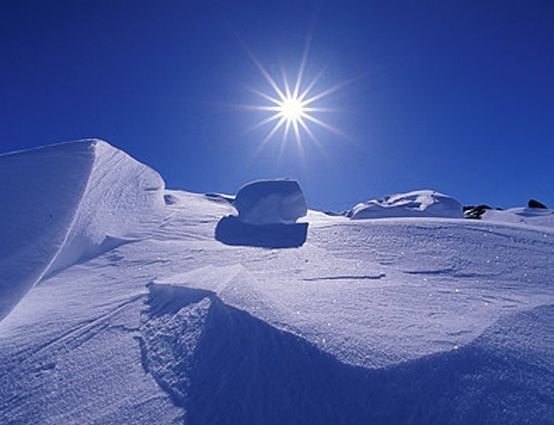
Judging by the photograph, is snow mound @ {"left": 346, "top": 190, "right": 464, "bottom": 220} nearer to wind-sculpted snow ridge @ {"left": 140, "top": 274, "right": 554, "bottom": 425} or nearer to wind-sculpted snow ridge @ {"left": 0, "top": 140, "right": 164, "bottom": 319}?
wind-sculpted snow ridge @ {"left": 0, "top": 140, "right": 164, "bottom": 319}

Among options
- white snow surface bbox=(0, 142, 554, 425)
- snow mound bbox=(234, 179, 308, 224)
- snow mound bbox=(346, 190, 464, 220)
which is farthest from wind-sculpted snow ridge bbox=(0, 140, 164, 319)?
snow mound bbox=(346, 190, 464, 220)

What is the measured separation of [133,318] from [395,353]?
1.30m

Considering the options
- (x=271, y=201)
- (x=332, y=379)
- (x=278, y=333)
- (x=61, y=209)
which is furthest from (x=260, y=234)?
(x=332, y=379)

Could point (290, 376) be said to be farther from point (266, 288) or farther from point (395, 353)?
point (266, 288)

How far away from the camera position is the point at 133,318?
215 centimetres

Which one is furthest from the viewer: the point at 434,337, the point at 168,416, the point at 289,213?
the point at 289,213

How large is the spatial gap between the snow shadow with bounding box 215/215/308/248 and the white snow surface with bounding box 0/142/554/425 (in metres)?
0.40

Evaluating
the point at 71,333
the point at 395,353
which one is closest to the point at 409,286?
the point at 395,353

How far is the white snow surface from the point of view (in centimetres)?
152

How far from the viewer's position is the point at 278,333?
6.07 feet

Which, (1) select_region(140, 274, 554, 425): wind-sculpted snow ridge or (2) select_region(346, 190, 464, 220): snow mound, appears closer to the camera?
(1) select_region(140, 274, 554, 425): wind-sculpted snow ridge

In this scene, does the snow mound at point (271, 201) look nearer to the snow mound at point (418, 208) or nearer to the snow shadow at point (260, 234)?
the snow shadow at point (260, 234)

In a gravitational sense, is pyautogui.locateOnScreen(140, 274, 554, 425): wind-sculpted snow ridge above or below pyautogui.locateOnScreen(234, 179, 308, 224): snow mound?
below

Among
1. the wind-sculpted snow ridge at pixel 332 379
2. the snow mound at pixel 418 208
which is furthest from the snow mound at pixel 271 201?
the snow mound at pixel 418 208
